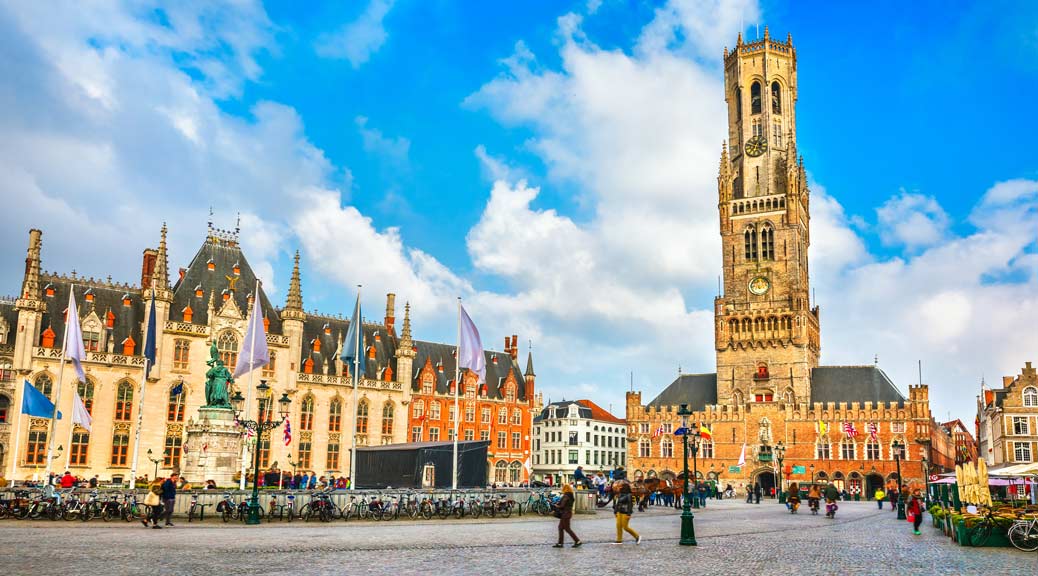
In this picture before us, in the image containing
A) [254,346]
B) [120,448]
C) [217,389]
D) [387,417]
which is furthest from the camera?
[387,417]

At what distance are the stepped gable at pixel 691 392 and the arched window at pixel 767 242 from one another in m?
13.5

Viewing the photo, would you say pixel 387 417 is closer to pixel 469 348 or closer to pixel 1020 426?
pixel 469 348

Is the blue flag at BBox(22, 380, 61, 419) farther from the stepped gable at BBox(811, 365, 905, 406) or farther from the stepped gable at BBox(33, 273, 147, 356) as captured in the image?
the stepped gable at BBox(811, 365, 905, 406)

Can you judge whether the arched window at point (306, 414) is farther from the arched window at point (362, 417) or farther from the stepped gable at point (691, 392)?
the stepped gable at point (691, 392)

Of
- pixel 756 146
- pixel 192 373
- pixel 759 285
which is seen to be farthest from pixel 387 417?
pixel 756 146

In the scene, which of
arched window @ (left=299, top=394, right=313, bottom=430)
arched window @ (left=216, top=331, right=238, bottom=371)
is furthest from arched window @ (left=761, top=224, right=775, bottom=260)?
arched window @ (left=216, top=331, right=238, bottom=371)

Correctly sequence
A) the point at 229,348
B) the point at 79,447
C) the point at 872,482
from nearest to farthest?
the point at 79,447 → the point at 229,348 → the point at 872,482

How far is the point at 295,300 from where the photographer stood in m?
67.2

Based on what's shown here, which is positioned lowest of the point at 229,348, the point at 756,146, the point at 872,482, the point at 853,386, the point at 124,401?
the point at 872,482

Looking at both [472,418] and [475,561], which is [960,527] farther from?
[472,418]

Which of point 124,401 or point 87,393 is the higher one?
point 87,393

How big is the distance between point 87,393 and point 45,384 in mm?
2529

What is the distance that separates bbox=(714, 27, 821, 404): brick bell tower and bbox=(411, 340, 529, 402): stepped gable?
19739 millimetres

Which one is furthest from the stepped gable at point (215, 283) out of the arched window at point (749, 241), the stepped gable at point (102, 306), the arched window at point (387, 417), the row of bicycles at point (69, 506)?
the arched window at point (749, 241)
